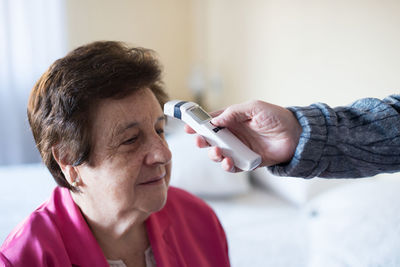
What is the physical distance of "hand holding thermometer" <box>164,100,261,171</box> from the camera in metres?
0.79

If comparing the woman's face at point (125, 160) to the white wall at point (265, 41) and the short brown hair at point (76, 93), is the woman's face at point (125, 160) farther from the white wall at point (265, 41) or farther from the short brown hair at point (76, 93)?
the white wall at point (265, 41)

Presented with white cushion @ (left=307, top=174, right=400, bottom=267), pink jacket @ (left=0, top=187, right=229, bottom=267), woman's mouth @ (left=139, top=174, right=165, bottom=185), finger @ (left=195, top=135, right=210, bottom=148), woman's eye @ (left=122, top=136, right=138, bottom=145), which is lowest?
white cushion @ (left=307, top=174, right=400, bottom=267)

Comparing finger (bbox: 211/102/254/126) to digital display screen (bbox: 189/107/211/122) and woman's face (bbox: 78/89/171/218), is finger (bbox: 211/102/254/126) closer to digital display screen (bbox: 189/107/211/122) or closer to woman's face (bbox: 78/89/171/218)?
digital display screen (bbox: 189/107/211/122)

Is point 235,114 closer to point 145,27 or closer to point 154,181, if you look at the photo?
point 154,181

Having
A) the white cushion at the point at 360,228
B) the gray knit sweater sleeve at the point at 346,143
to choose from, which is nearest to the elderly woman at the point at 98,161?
the gray knit sweater sleeve at the point at 346,143

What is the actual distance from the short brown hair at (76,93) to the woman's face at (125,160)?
0.09ft

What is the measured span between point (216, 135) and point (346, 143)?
0.98 ft

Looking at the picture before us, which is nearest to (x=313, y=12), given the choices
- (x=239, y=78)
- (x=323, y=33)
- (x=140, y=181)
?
(x=323, y=33)

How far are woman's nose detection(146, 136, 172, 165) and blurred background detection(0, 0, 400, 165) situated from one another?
95cm

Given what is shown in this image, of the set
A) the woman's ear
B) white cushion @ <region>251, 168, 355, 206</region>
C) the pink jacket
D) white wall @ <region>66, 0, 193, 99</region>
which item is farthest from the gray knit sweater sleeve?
white wall @ <region>66, 0, 193, 99</region>

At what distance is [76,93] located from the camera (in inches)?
34.4

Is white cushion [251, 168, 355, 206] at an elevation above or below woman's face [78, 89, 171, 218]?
below

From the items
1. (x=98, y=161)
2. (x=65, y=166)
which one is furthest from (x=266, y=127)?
(x=65, y=166)

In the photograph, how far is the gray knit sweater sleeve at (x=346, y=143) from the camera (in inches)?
32.2
